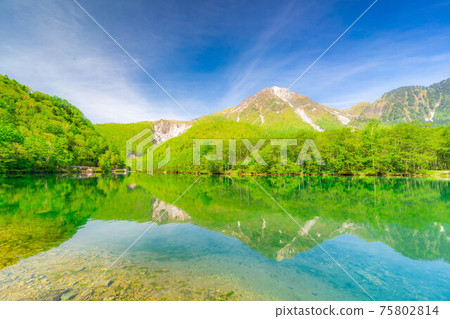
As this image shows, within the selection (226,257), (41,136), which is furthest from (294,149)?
(41,136)

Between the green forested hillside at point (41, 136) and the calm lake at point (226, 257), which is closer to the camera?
the calm lake at point (226, 257)

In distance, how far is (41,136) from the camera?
6581 cm

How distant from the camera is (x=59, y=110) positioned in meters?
113

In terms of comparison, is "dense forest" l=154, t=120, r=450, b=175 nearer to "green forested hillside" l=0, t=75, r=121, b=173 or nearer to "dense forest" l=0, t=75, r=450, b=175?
"dense forest" l=0, t=75, r=450, b=175

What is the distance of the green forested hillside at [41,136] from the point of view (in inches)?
2031

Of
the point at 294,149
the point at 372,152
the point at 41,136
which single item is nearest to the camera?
the point at 372,152

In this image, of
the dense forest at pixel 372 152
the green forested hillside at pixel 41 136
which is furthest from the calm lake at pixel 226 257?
the green forested hillside at pixel 41 136

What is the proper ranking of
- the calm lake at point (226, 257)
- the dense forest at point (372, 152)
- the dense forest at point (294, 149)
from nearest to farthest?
the calm lake at point (226, 257), the dense forest at point (294, 149), the dense forest at point (372, 152)

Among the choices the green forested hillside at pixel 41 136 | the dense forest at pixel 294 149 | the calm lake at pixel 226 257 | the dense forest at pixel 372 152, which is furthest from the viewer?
the dense forest at pixel 372 152

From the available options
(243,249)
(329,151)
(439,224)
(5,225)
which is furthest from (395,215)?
(329,151)

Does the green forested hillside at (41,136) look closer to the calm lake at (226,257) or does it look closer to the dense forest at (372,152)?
the calm lake at (226,257)

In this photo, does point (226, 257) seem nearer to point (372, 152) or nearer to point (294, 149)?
point (372, 152)

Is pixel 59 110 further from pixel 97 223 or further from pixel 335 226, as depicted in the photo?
pixel 335 226

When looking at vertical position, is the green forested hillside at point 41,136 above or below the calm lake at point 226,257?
above
